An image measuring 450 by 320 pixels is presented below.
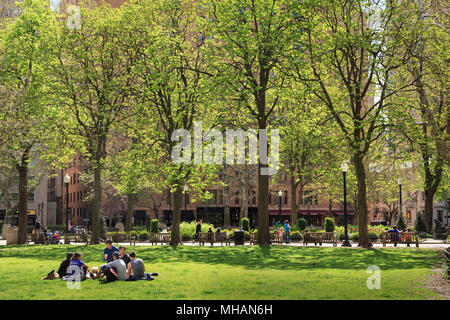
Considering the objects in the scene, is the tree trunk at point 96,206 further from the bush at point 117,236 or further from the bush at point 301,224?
the bush at point 301,224

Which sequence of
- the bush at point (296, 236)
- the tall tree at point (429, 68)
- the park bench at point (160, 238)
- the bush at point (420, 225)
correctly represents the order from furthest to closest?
1. the bush at point (420, 225)
2. the bush at point (296, 236)
3. the park bench at point (160, 238)
4. the tall tree at point (429, 68)

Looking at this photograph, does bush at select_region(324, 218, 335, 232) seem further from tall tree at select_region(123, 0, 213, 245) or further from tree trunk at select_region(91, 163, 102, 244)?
tree trunk at select_region(91, 163, 102, 244)

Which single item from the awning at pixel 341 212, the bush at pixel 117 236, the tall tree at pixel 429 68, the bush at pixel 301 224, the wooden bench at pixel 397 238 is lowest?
the bush at pixel 117 236

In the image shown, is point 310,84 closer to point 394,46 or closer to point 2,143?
point 394,46

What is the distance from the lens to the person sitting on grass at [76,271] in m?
15.7

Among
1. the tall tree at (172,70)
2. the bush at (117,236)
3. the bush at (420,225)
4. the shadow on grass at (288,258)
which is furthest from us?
the bush at (420,225)

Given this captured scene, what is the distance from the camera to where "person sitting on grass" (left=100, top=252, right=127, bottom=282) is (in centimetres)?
1560

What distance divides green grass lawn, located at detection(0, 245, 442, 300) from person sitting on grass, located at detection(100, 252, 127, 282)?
38cm

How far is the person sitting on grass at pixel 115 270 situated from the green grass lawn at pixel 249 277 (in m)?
0.38

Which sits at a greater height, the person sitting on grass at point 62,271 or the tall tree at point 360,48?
the tall tree at point 360,48

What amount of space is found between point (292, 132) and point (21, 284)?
22.6 meters

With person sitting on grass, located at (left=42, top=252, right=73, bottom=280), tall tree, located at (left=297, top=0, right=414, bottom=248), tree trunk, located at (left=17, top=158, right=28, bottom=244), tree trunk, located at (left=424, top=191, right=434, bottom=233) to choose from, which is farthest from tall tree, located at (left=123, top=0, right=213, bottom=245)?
tree trunk, located at (left=424, top=191, right=434, bottom=233)

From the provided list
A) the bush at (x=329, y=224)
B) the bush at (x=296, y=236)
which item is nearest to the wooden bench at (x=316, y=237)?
the bush at (x=296, y=236)

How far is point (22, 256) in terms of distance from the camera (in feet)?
87.7
